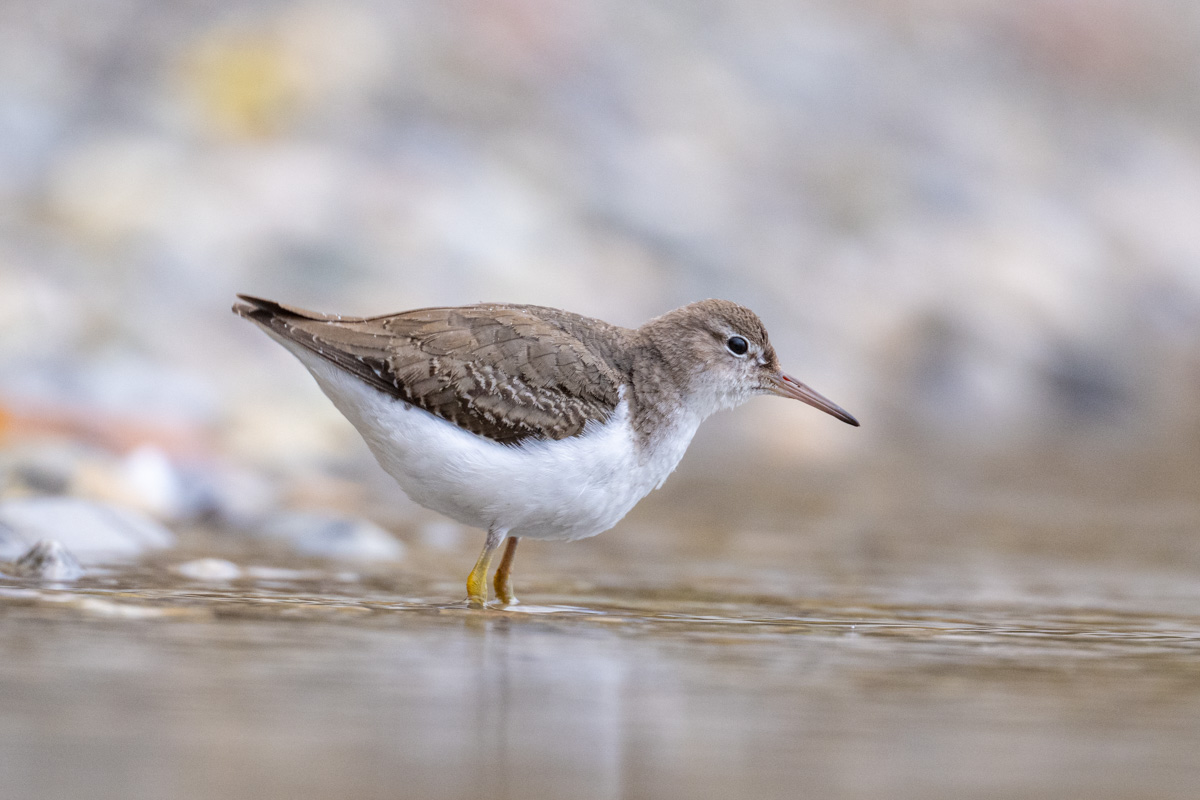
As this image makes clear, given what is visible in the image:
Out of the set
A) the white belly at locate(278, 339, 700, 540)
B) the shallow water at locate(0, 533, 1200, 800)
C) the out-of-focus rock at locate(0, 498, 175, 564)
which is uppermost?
the white belly at locate(278, 339, 700, 540)

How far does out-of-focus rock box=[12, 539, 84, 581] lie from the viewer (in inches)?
224

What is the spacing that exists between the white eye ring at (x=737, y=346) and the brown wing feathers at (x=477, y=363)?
699mm

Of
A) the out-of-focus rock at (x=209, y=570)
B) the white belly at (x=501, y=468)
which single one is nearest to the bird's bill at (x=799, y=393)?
the white belly at (x=501, y=468)

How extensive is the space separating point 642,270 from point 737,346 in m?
7.47

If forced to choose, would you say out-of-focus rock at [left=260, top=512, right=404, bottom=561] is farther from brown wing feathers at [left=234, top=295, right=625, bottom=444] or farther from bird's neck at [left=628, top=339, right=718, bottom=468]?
bird's neck at [left=628, top=339, right=718, bottom=468]

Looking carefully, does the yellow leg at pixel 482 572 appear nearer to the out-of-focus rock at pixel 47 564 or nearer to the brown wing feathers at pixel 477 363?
the brown wing feathers at pixel 477 363

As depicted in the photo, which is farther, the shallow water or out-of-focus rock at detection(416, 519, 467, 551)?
out-of-focus rock at detection(416, 519, 467, 551)

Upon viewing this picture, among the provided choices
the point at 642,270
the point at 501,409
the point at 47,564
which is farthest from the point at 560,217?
the point at 47,564

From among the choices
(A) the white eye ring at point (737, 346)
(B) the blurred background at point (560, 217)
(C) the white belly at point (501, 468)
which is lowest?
(C) the white belly at point (501, 468)

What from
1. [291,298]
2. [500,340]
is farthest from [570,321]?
[291,298]

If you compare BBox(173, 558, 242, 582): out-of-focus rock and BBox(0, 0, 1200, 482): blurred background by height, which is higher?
BBox(0, 0, 1200, 482): blurred background

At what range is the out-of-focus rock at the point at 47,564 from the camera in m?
5.69

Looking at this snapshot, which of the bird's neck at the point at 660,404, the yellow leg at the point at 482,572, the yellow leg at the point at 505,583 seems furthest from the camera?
the bird's neck at the point at 660,404

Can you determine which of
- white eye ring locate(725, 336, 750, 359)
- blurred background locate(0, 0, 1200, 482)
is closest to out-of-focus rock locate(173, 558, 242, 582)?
white eye ring locate(725, 336, 750, 359)
